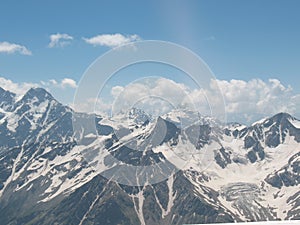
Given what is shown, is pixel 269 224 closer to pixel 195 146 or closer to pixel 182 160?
pixel 195 146

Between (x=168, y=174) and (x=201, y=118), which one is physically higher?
(x=201, y=118)

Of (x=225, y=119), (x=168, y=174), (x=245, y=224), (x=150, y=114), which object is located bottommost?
(x=245, y=224)

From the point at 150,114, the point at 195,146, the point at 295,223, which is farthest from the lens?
the point at 150,114

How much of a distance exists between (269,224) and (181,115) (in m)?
9.51

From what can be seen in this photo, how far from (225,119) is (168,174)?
457cm

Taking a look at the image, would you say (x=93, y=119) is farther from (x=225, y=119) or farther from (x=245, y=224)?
(x=245, y=224)

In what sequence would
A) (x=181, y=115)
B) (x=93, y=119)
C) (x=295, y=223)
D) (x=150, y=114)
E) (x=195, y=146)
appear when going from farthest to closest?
1. (x=150, y=114)
2. (x=181, y=115)
3. (x=195, y=146)
4. (x=93, y=119)
5. (x=295, y=223)

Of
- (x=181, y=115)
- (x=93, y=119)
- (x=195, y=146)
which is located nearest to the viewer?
(x=93, y=119)

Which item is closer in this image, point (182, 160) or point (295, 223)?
point (295, 223)

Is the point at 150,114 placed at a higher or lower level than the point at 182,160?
higher

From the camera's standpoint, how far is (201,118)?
16516mm

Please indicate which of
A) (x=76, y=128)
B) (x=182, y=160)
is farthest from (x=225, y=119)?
(x=182, y=160)

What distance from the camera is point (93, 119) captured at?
1406 centimetres

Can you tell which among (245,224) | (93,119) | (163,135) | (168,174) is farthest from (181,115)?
(245,224)
